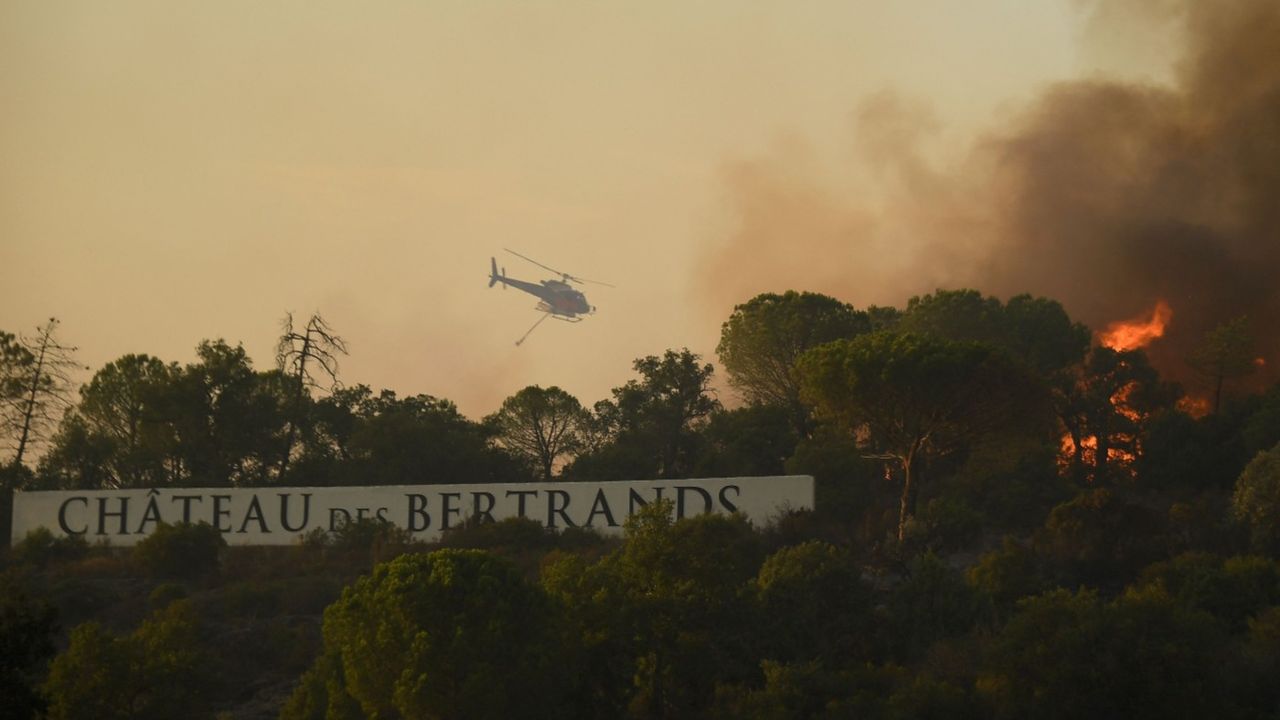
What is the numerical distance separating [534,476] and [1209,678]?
43.9 metres

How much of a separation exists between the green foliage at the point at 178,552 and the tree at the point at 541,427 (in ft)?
67.6

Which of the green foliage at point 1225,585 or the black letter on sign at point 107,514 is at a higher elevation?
the black letter on sign at point 107,514

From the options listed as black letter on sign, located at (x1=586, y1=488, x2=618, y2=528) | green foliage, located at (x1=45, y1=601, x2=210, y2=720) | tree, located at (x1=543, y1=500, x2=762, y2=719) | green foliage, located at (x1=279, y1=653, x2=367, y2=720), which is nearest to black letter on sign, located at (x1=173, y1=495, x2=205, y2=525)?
black letter on sign, located at (x1=586, y1=488, x2=618, y2=528)

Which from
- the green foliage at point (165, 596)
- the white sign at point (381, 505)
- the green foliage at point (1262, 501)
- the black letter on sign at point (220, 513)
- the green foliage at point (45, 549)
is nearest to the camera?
the green foliage at point (1262, 501)

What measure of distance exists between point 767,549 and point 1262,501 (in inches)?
682

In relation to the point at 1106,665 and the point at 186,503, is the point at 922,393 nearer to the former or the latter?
the point at 1106,665

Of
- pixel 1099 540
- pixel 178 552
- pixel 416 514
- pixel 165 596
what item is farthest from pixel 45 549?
pixel 1099 540

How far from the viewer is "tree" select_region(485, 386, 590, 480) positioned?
84312 millimetres

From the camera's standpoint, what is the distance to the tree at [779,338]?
78.7 metres

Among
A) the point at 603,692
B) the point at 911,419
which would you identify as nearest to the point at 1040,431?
the point at 911,419

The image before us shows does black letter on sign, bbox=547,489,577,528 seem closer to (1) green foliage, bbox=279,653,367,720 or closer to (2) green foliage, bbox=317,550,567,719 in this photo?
(1) green foliage, bbox=279,653,367,720

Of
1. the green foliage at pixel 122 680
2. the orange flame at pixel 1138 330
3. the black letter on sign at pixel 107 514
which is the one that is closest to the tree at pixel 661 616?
the green foliage at pixel 122 680

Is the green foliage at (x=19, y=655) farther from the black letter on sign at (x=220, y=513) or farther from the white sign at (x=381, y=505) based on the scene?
the black letter on sign at (x=220, y=513)

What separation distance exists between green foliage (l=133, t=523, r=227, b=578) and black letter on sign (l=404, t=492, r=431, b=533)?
802cm
